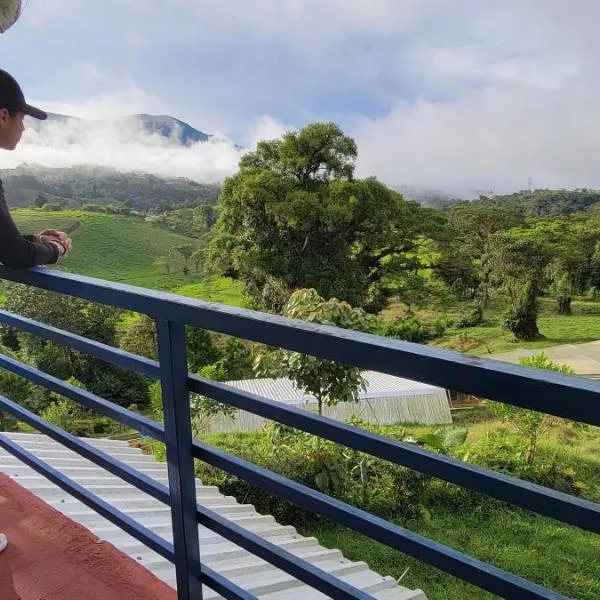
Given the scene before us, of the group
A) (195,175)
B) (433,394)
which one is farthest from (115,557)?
(195,175)

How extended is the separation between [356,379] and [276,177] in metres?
12.4

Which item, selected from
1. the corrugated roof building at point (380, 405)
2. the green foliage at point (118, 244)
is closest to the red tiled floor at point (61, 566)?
the corrugated roof building at point (380, 405)

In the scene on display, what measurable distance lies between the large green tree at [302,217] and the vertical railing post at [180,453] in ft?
50.7

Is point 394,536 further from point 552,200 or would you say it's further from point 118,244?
point 552,200

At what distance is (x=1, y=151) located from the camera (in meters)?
1.17

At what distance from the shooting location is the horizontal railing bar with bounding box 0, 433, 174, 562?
3.25 feet

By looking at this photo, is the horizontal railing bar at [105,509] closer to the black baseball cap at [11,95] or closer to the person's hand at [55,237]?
the person's hand at [55,237]

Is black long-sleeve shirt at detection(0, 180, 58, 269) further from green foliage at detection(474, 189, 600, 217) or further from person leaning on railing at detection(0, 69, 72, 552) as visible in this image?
green foliage at detection(474, 189, 600, 217)

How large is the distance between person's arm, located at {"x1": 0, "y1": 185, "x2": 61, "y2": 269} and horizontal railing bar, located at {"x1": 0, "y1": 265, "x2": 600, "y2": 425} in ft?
0.87

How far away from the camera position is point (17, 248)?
99 cm

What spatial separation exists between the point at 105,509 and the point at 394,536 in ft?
2.24

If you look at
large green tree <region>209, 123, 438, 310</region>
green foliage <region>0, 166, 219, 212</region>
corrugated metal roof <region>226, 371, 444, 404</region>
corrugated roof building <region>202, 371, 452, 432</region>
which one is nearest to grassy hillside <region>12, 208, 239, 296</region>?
green foliage <region>0, 166, 219, 212</region>

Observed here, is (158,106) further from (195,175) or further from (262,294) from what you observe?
(262,294)

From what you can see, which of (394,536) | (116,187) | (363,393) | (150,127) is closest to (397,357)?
(394,536)
